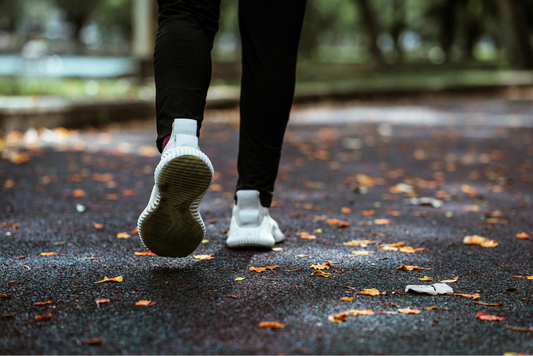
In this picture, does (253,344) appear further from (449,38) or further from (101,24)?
(101,24)

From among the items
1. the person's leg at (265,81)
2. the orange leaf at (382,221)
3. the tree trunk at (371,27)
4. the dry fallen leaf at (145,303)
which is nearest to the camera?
the dry fallen leaf at (145,303)

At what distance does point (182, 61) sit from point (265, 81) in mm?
426

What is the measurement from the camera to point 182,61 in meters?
2.00

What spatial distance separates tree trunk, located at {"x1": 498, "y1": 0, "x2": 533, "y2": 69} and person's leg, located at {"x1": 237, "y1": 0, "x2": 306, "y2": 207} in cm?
2118

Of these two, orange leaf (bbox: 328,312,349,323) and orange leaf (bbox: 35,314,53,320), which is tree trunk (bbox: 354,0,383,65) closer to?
orange leaf (bbox: 328,312,349,323)

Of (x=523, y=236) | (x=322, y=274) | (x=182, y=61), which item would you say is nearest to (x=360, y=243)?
(x=322, y=274)

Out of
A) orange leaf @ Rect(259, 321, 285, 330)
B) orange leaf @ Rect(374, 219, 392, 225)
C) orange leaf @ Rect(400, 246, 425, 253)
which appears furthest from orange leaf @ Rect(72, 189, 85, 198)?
orange leaf @ Rect(259, 321, 285, 330)

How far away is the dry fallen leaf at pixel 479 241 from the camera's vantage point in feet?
8.54

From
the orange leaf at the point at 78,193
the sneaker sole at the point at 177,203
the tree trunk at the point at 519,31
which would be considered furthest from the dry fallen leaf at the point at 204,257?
the tree trunk at the point at 519,31

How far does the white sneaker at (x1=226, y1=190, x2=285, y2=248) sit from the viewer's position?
2398mm

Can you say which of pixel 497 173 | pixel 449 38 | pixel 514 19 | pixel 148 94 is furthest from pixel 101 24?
pixel 497 173

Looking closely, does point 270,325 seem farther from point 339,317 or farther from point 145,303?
point 145,303

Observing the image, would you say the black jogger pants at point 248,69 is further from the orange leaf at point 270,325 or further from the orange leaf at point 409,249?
the orange leaf at point 270,325

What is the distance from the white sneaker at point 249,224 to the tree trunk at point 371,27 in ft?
74.2
